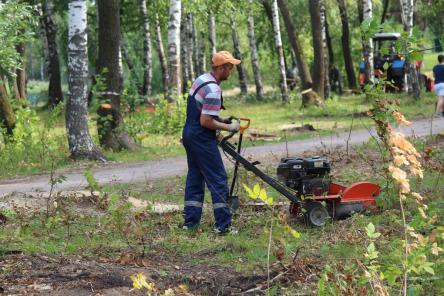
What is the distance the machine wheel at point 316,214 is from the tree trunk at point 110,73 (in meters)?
8.51

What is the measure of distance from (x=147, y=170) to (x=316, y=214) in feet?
21.0

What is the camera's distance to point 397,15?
4744 cm

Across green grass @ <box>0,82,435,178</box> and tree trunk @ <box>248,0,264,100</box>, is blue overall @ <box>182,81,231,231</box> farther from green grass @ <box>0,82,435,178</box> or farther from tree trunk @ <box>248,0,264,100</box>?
tree trunk @ <box>248,0,264,100</box>

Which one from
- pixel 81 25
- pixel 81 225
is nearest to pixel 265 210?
pixel 81 225

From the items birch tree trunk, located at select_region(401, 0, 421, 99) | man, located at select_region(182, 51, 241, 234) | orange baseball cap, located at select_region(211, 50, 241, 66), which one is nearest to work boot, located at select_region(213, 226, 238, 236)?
man, located at select_region(182, 51, 241, 234)

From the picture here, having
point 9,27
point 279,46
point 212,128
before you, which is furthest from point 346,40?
point 212,128

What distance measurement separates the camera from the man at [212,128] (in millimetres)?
8578

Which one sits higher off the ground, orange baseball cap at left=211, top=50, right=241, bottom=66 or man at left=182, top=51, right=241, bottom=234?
orange baseball cap at left=211, top=50, right=241, bottom=66

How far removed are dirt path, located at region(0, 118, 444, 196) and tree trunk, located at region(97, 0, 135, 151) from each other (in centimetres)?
153

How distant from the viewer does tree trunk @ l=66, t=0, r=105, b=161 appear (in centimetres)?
1535

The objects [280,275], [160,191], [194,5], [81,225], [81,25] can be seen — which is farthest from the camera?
[194,5]

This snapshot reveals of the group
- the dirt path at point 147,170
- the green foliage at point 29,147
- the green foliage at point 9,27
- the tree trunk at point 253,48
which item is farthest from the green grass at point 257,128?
the tree trunk at point 253,48

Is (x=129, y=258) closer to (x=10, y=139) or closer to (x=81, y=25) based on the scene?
(x=81, y=25)

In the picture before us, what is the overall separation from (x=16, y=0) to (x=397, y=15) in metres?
32.3
